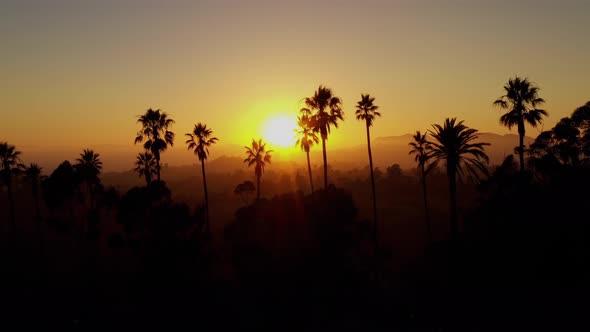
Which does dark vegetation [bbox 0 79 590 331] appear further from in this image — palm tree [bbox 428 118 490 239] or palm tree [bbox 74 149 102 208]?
palm tree [bbox 74 149 102 208]

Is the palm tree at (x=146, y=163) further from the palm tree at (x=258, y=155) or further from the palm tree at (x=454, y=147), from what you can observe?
the palm tree at (x=454, y=147)

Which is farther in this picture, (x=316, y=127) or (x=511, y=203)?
(x=316, y=127)

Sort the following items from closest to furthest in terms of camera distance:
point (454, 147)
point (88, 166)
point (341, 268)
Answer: point (454, 147) → point (341, 268) → point (88, 166)

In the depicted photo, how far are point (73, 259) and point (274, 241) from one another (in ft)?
126

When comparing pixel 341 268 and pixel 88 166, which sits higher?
pixel 88 166


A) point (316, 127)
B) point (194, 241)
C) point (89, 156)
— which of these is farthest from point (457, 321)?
point (89, 156)

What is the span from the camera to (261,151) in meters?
65.8

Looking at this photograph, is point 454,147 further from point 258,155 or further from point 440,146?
point 258,155

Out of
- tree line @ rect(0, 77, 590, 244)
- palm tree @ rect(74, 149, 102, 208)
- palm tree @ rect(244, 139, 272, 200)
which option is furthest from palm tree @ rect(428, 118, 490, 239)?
palm tree @ rect(74, 149, 102, 208)

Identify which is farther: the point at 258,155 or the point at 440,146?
the point at 258,155

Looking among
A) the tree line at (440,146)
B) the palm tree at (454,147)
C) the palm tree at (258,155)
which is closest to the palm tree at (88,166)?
the tree line at (440,146)

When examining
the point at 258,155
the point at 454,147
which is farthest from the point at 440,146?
the point at 258,155

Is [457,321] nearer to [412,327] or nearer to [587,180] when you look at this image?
[412,327]

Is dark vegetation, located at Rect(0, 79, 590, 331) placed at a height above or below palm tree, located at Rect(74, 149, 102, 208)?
below
